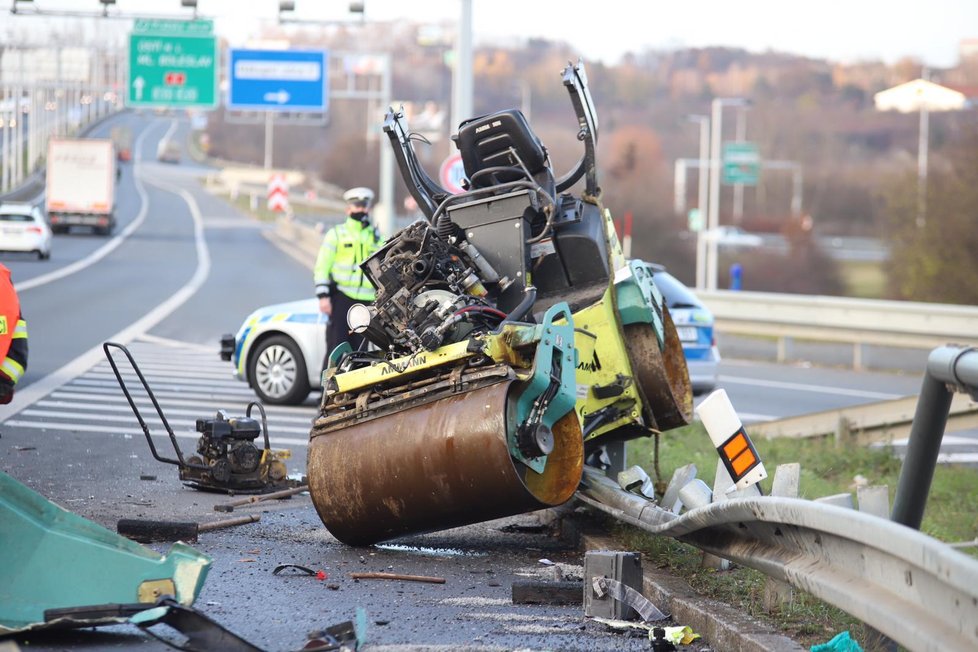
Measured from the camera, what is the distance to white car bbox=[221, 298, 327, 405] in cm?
1362

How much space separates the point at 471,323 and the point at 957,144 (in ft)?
128

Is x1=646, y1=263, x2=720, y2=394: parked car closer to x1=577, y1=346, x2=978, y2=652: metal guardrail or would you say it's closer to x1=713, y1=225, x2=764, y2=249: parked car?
x1=577, y1=346, x2=978, y2=652: metal guardrail

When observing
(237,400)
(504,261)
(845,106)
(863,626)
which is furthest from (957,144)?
(863,626)

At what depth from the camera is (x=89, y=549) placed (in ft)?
17.2

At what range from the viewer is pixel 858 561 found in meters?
4.25

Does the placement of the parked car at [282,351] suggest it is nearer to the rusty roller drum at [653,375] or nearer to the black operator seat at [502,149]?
the black operator seat at [502,149]

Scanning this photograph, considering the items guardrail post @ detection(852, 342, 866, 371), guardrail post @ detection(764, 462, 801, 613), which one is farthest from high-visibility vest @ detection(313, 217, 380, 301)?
guardrail post @ detection(852, 342, 866, 371)

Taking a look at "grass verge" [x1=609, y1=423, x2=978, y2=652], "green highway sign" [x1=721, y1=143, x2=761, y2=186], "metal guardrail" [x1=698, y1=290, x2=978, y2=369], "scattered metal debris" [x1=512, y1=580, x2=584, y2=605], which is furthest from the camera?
"green highway sign" [x1=721, y1=143, x2=761, y2=186]

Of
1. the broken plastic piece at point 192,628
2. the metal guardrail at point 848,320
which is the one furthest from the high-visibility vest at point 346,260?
the metal guardrail at point 848,320

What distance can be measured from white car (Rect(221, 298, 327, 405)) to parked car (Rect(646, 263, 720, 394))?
165 inches

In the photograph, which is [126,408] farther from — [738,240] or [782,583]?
[738,240]

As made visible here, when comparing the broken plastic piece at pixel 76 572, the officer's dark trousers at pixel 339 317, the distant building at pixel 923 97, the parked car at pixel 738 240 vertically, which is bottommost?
the parked car at pixel 738 240

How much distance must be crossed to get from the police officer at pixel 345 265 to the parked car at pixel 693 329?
4583mm

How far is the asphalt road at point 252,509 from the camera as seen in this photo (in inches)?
219
